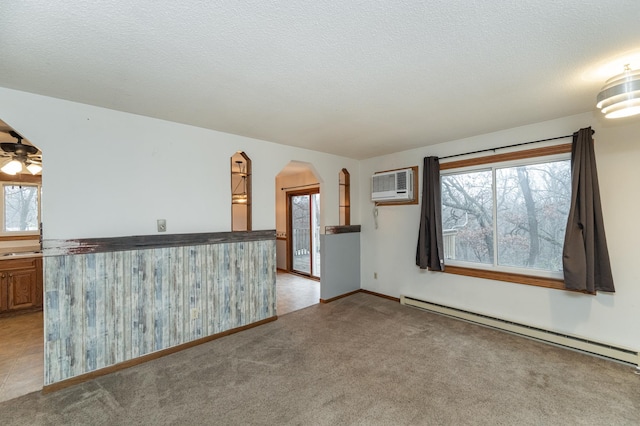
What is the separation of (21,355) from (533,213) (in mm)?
5721

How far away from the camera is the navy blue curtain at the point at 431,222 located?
12.4 ft

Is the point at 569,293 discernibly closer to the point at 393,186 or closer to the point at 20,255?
the point at 393,186

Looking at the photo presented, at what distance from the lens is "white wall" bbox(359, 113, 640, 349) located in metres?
2.58

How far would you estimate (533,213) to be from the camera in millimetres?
3188

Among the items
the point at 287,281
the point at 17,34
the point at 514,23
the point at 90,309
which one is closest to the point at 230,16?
the point at 17,34

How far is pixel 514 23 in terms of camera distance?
1468 millimetres

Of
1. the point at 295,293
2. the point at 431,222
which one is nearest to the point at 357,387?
the point at 431,222

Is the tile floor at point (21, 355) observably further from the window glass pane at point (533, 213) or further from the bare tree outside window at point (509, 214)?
the window glass pane at point (533, 213)

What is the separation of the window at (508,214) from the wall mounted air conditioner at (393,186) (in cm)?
49

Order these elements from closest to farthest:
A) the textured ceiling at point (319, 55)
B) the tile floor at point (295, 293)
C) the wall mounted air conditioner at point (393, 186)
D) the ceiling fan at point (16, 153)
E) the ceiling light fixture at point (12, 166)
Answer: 1. the textured ceiling at point (319, 55)
2. the ceiling fan at point (16, 153)
3. the ceiling light fixture at point (12, 166)
4. the wall mounted air conditioner at point (393, 186)
5. the tile floor at point (295, 293)

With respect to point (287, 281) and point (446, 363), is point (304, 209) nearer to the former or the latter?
point (287, 281)

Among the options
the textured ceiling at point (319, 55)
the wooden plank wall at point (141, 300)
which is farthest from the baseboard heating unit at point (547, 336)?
the wooden plank wall at point (141, 300)

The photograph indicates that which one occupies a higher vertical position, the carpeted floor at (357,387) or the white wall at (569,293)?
the white wall at (569,293)

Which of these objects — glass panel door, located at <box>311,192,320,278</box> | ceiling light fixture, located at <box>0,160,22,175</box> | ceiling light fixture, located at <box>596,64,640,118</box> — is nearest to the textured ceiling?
ceiling light fixture, located at <box>596,64,640,118</box>
